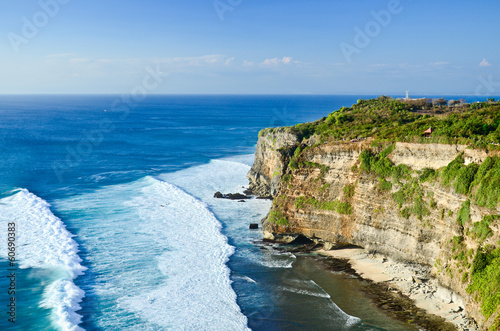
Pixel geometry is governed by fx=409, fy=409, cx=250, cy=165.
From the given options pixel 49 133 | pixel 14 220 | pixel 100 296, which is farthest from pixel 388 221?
pixel 49 133

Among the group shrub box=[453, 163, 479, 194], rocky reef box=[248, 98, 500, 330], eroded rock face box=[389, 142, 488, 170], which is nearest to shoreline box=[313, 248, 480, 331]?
rocky reef box=[248, 98, 500, 330]

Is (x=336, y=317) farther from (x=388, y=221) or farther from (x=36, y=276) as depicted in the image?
(x=36, y=276)

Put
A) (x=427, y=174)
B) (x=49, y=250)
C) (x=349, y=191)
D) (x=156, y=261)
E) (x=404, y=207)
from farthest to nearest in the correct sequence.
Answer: (x=49, y=250), (x=349, y=191), (x=156, y=261), (x=404, y=207), (x=427, y=174)

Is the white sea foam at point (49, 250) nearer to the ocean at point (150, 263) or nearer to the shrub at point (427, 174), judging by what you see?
the ocean at point (150, 263)

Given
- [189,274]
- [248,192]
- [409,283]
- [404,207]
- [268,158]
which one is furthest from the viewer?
[268,158]

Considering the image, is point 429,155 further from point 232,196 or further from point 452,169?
point 232,196

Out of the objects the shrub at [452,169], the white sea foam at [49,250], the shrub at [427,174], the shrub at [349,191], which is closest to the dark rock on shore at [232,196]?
the white sea foam at [49,250]

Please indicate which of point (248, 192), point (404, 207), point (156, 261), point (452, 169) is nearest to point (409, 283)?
point (404, 207)
